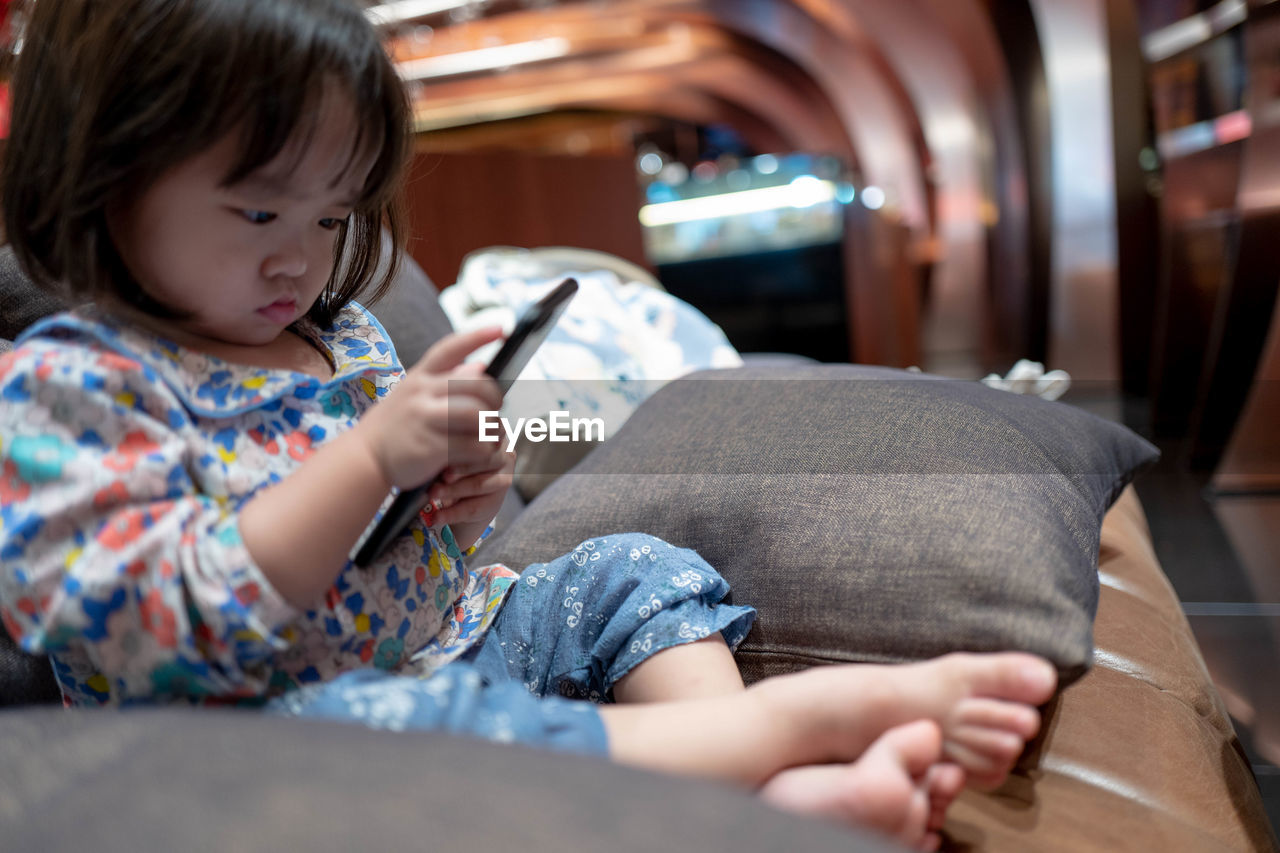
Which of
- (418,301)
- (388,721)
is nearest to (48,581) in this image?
(388,721)

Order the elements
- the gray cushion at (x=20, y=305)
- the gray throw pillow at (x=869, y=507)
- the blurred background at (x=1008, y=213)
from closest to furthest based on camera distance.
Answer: the gray throw pillow at (x=869, y=507)
the gray cushion at (x=20, y=305)
the blurred background at (x=1008, y=213)

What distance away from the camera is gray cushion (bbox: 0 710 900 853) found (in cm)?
38

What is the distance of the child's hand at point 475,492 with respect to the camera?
78 cm

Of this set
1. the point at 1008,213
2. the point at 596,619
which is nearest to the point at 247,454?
the point at 596,619

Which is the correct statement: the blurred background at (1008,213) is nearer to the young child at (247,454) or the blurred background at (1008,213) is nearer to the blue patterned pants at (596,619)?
the young child at (247,454)

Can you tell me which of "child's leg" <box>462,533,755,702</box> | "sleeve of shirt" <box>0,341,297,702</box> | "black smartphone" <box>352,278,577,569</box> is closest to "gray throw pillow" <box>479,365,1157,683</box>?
"child's leg" <box>462,533,755,702</box>

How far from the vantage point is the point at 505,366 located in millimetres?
630

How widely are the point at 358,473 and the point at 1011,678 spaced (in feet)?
1.41

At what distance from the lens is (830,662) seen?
825 millimetres

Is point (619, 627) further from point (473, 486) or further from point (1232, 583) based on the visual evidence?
point (1232, 583)

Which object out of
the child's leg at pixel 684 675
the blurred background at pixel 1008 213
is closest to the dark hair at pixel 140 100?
the blurred background at pixel 1008 213

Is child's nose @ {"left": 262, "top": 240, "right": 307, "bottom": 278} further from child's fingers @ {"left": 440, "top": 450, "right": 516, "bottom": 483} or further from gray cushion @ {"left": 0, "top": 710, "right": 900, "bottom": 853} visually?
gray cushion @ {"left": 0, "top": 710, "right": 900, "bottom": 853}

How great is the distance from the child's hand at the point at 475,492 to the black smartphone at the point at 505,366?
0.08 meters

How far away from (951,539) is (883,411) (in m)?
0.24
